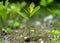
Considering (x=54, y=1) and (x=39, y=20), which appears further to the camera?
(x=54, y=1)

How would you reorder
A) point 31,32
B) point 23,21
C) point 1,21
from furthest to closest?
point 23,21 < point 1,21 < point 31,32

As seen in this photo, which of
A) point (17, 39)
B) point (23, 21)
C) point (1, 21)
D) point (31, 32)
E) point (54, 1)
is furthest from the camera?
point (54, 1)

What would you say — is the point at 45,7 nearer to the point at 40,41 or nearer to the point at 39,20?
the point at 39,20

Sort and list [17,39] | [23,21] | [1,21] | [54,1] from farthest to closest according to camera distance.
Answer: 1. [54,1]
2. [23,21]
3. [1,21]
4. [17,39]

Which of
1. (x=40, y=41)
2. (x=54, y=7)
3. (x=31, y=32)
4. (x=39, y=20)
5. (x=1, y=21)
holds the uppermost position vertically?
(x=54, y=7)

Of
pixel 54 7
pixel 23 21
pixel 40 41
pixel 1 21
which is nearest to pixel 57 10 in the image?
pixel 54 7

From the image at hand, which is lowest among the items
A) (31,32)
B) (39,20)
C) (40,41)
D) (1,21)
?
(40,41)

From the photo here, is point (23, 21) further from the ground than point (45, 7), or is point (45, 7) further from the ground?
point (45, 7)

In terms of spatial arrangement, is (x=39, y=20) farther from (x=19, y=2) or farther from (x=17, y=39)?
(x=17, y=39)

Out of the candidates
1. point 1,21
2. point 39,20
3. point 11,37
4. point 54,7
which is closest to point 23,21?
point 39,20

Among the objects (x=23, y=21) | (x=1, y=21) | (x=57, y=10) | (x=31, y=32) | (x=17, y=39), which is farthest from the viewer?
(x=57, y=10)
